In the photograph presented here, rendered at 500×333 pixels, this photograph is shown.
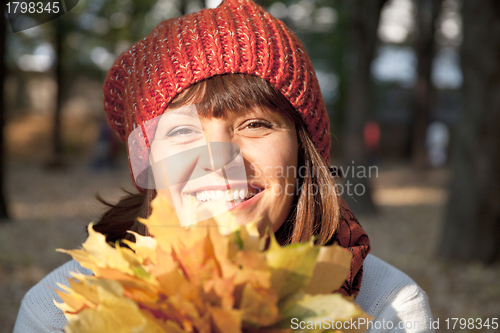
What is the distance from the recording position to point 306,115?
1.67 meters

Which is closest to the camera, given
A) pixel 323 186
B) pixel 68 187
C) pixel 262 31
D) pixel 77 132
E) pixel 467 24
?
pixel 262 31

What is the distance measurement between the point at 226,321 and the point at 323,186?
3.39ft

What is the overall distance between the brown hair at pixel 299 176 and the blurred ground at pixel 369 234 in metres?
0.36

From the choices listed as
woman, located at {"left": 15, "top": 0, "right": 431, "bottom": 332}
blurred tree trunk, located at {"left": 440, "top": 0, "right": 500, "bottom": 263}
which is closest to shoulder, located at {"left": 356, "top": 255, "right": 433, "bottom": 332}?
woman, located at {"left": 15, "top": 0, "right": 431, "bottom": 332}

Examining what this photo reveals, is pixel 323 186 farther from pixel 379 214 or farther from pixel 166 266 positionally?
pixel 379 214

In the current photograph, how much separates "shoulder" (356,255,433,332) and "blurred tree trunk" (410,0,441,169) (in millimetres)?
14074

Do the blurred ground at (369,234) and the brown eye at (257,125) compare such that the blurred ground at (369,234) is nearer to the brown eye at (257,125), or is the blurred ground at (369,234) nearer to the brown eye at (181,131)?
the brown eye at (181,131)

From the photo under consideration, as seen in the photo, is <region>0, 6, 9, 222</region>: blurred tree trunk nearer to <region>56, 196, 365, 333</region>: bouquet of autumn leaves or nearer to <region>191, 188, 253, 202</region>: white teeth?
<region>191, 188, 253, 202</region>: white teeth

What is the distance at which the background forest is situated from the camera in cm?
538

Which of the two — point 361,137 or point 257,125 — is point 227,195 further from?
point 361,137

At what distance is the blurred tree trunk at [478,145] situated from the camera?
5.30 m

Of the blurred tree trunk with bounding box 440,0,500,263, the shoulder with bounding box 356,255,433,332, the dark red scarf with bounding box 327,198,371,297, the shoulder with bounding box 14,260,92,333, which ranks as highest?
the dark red scarf with bounding box 327,198,371,297

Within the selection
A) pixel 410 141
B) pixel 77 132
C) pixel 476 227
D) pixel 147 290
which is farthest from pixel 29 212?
pixel 410 141

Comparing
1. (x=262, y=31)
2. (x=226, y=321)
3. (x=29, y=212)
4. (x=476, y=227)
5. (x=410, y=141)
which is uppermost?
(x=262, y=31)
